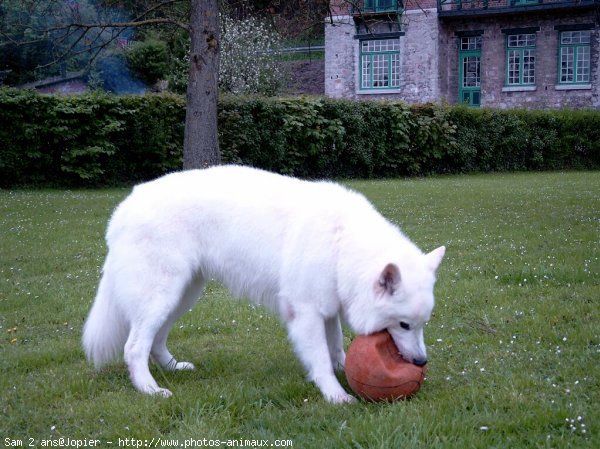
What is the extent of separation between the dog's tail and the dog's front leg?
1342 mm

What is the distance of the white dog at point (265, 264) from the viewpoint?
4516 mm

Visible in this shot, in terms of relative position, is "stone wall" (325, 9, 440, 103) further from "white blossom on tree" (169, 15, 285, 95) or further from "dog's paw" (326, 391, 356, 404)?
"dog's paw" (326, 391, 356, 404)

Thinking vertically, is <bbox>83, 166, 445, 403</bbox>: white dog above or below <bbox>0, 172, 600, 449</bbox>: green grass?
above

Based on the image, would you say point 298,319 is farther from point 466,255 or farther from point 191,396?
point 466,255

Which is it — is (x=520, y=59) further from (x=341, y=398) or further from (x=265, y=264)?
(x=341, y=398)

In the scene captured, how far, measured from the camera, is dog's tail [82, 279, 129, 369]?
5016mm

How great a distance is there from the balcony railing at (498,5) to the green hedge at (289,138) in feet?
32.7

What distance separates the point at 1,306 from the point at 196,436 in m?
4.09

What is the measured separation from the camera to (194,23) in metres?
14.4

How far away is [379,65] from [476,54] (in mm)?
5735

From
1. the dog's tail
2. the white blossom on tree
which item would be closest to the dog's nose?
the dog's tail

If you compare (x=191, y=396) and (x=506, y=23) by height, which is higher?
(x=506, y=23)

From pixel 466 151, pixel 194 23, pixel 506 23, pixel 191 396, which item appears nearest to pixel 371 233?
pixel 191 396

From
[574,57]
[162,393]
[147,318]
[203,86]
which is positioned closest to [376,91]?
[574,57]
